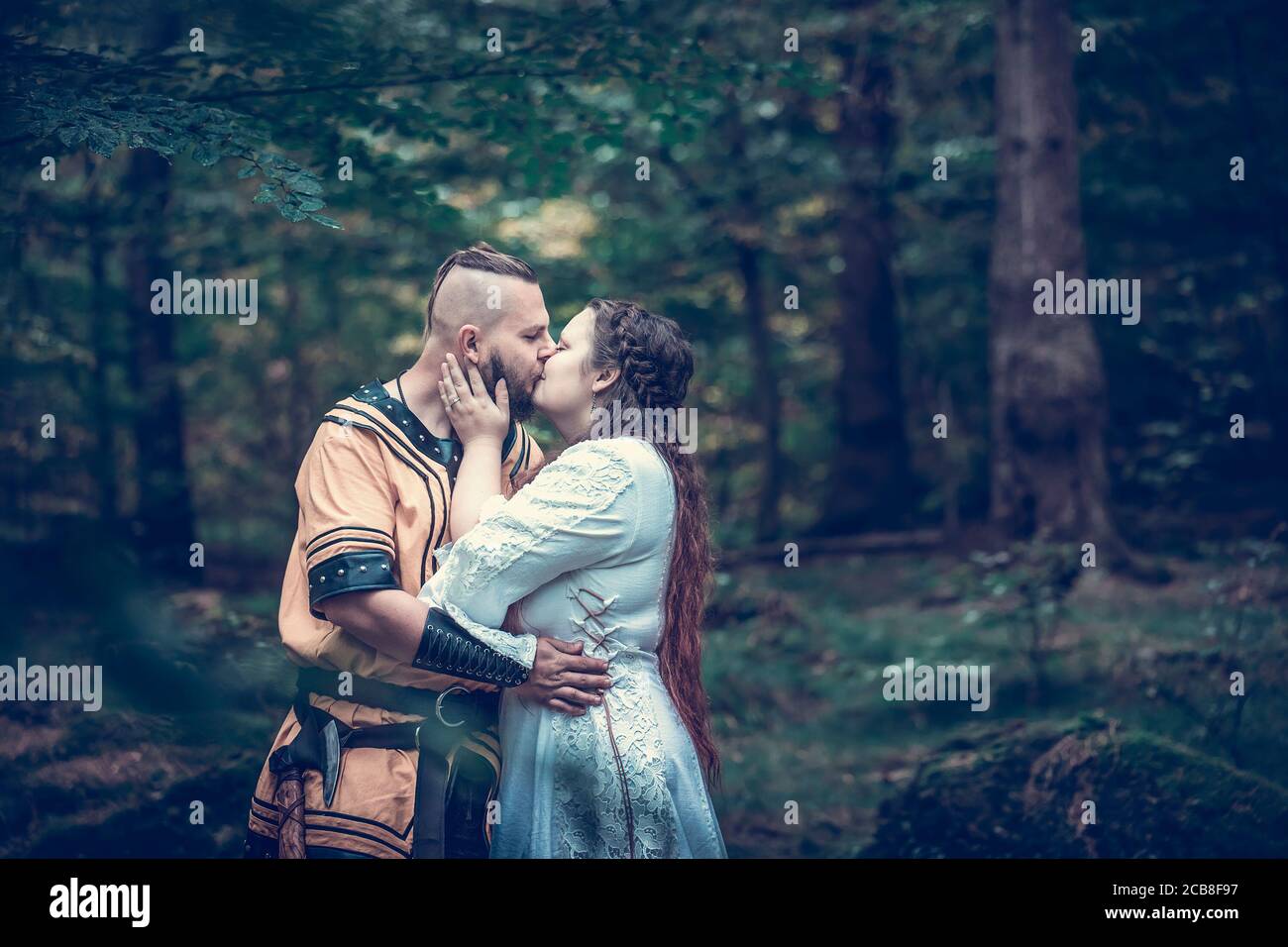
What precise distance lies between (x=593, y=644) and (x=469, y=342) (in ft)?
2.72

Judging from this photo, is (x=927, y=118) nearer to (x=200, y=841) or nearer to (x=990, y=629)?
(x=990, y=629)

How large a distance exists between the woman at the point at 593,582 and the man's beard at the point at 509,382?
0.02 metres

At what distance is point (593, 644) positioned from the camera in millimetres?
3021

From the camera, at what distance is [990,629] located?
7953 millimetres

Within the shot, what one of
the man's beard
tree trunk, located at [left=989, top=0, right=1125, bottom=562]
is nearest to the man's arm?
the man's beard

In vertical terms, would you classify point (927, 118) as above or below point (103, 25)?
above

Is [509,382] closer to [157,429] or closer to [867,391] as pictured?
[157,429]

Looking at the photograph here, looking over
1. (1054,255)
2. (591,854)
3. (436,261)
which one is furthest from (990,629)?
(591,854)

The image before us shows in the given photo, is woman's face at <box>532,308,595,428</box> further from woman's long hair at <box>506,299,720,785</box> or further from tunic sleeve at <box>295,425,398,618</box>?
tunic sleeve at <box>295,425,398,618</box>

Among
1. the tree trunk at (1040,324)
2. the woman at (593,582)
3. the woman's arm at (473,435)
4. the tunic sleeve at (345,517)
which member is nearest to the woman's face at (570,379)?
the woman at (593,582)

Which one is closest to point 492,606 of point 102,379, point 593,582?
point 593,582

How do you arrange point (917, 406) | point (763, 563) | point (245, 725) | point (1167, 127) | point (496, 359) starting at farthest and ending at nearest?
point (917, 406) < point (763, 563) < point (1167, 127) < point (245, 725) < point (496, 359)

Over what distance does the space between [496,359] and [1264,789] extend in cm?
381

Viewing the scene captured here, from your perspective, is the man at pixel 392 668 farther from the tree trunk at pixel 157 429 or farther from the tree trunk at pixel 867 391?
the tree trunk at pixel 867 391
